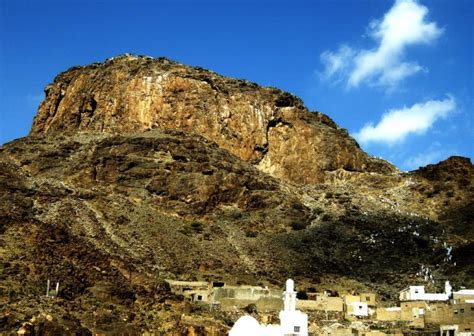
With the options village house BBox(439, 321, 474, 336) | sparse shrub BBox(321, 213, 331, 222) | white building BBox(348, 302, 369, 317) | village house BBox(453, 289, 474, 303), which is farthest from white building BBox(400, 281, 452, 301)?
sparse shrub BBox(321, 213, 331, 222)

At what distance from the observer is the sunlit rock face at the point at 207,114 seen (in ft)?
383

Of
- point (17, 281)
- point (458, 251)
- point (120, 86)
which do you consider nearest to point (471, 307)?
point (458, 251)

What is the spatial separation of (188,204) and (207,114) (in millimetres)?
31017

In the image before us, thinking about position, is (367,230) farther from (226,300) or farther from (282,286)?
(226,300)

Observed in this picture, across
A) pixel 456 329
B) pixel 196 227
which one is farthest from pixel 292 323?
pixel 196 227

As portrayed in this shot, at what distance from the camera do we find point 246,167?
104 m

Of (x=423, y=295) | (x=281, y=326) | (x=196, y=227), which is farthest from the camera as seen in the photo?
(x=196, y=227)

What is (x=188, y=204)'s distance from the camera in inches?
3492

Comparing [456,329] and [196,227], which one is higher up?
[196,227]

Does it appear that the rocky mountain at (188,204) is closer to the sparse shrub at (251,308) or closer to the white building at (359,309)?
the sparse shrub at (251,308)

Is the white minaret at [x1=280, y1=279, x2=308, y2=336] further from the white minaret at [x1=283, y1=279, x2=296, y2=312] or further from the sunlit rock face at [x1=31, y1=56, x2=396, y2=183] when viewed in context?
the sunlit rock face at [x1=31, y1=56, x2=396, y2=183]

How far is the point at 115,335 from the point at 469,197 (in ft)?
222

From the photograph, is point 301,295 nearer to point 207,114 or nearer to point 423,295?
point 423,295

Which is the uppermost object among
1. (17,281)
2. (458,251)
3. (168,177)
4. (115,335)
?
(168,177)
